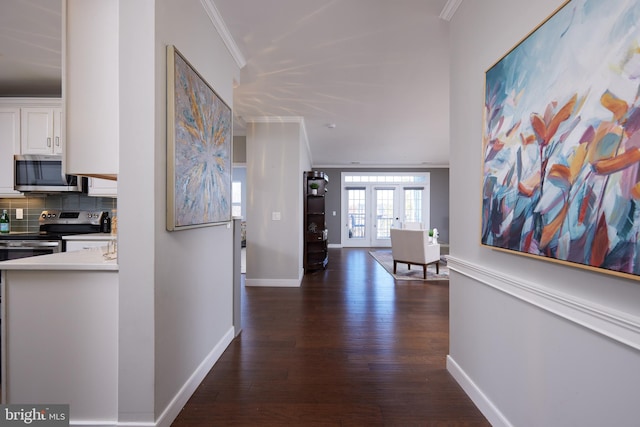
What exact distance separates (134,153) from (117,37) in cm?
65

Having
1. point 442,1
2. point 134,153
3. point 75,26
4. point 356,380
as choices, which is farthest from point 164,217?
point 442,1

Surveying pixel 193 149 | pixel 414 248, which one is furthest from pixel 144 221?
pixel 414 248

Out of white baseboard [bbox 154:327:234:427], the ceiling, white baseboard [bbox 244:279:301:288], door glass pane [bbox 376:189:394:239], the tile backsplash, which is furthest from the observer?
door glass pane [bbox 376:189:394:239]

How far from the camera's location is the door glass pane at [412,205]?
916 cm

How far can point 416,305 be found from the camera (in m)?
3.60

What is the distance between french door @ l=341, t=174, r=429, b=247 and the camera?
9133mm

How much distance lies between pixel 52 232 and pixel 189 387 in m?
2.95

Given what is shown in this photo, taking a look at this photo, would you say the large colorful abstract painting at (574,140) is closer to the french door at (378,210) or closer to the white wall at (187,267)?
the white wall at (187,267)

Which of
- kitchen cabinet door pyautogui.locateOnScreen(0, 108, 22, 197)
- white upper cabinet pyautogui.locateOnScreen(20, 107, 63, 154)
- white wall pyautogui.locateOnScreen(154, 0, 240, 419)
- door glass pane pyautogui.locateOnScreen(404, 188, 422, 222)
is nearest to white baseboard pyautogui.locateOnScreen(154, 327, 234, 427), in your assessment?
white wall pyautogui.locateOnScreen(154, 0, 240, 419)

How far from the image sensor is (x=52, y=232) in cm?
337

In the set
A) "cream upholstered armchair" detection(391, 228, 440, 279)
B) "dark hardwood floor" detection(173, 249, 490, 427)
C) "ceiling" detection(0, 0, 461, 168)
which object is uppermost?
"ceiling" detection(0, 0, 461, 168)

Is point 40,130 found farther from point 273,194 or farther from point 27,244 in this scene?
point 273,194

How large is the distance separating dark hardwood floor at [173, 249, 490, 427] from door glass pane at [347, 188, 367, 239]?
214 inches

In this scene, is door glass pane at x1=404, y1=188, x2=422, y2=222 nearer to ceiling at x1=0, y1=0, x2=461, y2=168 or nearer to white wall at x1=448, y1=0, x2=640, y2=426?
ceiling at x1=0, y1=0, x2=461, y2=168
